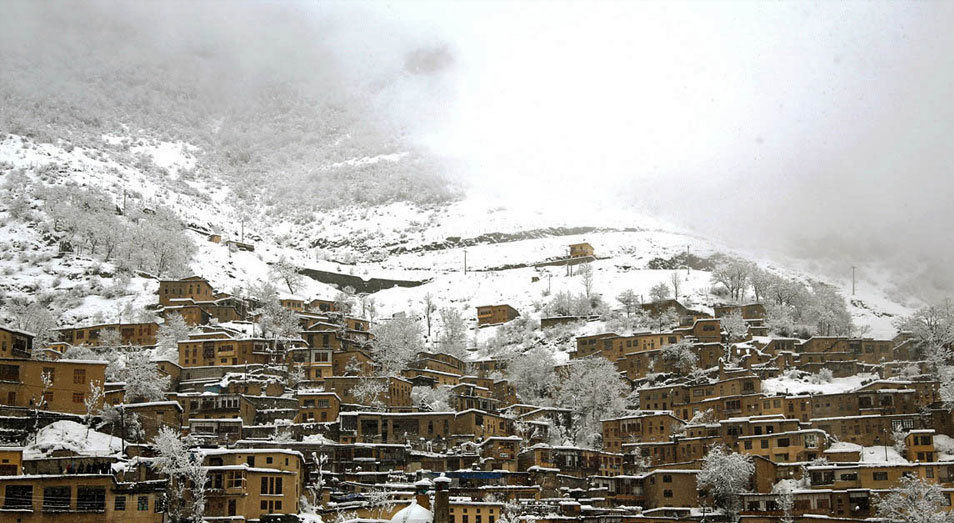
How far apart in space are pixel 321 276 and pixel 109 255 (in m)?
31.7

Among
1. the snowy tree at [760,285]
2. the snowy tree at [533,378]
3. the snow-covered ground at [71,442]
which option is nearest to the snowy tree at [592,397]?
the snowy tree at [533,378]

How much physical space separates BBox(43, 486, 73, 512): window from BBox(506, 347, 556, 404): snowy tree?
43818mm

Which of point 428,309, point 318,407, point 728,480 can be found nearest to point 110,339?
point 318,407

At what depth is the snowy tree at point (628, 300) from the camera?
107750 millimetres

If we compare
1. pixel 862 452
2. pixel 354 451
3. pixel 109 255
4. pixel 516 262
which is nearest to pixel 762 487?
pixel 862 452

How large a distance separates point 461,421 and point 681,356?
74.6 feet

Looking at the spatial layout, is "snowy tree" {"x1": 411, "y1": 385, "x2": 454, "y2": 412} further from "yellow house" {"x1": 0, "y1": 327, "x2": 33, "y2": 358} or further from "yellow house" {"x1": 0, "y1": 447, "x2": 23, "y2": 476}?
"yellow house" {"x1": 0, "y1": 447, "x2": 23, "y2": 476}

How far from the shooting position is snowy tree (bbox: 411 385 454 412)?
261ft

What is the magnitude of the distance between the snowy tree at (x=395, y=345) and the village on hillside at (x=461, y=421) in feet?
0.95

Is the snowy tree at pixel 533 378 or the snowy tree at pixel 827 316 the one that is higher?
the snowy tree at pixel 827 316

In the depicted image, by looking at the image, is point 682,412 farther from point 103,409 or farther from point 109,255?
point 109,255

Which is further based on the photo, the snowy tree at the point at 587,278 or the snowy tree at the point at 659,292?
the snowy tree at the point at 587,278

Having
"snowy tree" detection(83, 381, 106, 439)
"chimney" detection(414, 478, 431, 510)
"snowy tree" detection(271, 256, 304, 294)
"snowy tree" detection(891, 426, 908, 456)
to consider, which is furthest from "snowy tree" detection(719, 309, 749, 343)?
"snowy tree" detection(83, 381, 106, 439)

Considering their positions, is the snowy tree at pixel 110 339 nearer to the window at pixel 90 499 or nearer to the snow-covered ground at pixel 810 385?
the window at pixel 90 499
